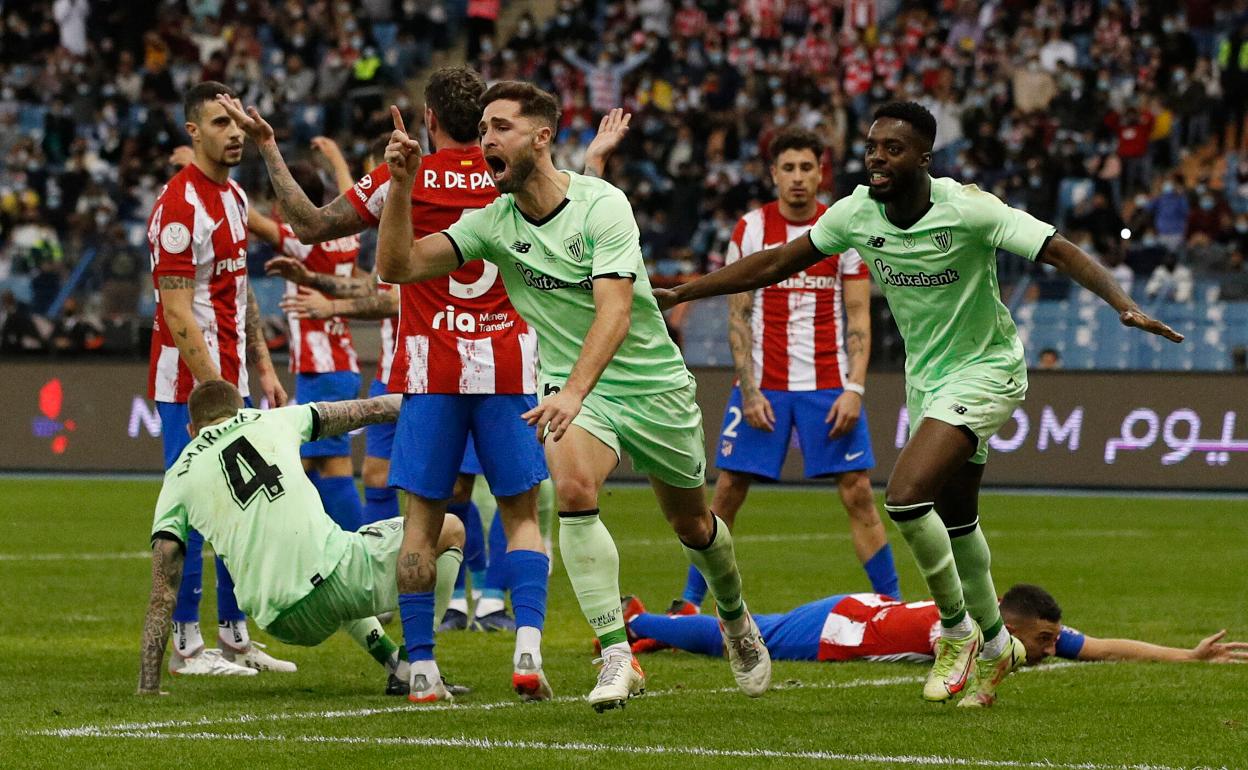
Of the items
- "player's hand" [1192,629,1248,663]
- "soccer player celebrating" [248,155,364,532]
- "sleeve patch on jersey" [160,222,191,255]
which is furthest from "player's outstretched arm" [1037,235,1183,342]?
"soccer player celebrating" [248,155,364,532]

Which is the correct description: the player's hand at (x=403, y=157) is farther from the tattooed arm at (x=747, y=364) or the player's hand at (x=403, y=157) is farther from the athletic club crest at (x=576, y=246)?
the tattooed arm at (x=747, y=364)

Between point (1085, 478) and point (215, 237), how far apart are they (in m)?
12.7

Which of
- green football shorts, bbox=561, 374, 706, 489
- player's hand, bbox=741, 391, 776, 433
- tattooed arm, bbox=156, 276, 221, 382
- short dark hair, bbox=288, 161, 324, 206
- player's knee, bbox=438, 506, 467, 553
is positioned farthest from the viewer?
short dark hair, bbox=288, 161, 324, 206

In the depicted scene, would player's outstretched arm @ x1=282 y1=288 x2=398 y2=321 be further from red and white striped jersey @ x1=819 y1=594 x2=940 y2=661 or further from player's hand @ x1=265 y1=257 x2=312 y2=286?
red and white striped jersey @ x1=819 y1=594 x2=940 y2=661

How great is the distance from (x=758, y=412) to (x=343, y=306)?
2.37 metres

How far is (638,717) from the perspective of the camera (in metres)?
6.85

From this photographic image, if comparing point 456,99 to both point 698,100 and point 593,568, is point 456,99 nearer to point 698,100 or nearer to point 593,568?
point 593,568

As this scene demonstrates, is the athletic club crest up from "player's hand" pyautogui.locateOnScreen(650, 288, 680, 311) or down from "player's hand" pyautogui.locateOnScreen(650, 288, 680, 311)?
up

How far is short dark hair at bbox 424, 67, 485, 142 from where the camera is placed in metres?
7.47

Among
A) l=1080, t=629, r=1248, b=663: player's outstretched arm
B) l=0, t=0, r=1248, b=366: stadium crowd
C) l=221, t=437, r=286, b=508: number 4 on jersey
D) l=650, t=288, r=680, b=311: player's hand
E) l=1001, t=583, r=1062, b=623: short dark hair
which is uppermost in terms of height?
l=0, t=0, r=1248, b=366: stadium crowd

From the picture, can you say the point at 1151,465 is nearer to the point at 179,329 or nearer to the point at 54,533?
the point at 54,533

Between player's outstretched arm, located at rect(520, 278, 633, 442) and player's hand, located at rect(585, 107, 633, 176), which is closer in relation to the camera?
player's outstretched arm, located at rect(520, 278, 633, 442)

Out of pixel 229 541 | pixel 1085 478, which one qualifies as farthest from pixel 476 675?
pixel 1085 478

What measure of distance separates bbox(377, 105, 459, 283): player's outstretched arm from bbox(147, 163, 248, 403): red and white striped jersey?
1.84 metres
